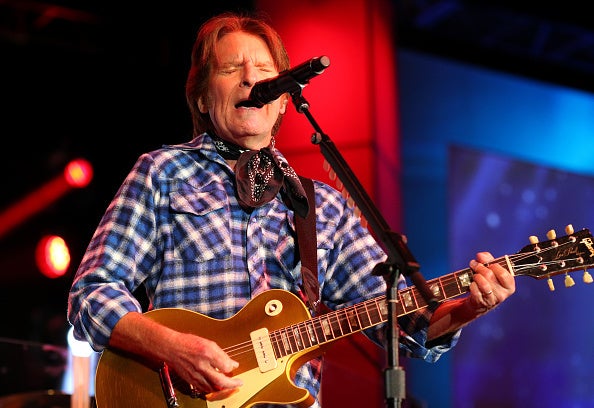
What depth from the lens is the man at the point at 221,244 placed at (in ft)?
9.14

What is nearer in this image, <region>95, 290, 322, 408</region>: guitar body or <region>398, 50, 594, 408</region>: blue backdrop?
<region>95, 290, 322, 408</region>: guitar body

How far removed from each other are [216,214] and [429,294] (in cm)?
95

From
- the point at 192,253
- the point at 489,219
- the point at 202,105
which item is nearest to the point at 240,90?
the point at 202,105

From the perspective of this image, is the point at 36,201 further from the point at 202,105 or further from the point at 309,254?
the point at 309,254

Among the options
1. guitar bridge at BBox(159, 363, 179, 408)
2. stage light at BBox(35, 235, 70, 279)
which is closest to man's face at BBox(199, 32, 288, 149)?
guitar bridge at BBox(159, 363, 179, 408)

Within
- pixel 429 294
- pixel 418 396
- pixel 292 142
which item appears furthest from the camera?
pixel 418 396

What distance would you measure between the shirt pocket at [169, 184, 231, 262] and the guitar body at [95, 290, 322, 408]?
0.80ft

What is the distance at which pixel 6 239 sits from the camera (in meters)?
12.1

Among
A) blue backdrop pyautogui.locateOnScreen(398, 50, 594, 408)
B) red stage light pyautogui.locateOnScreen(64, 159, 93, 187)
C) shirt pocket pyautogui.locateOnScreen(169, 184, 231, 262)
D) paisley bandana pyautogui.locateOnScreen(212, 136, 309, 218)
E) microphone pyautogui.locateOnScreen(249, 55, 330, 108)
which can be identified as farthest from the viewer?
red stage light pyautogui.locateOnScreen(64, 159, 93, 187)

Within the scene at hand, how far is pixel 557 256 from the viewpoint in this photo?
2863 mm

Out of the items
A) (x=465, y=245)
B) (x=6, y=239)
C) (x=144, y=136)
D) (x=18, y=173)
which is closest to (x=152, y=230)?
(x=465, y=245)

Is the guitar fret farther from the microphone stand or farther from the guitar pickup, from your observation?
the microphone stand

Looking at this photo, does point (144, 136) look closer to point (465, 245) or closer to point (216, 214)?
point (465, 245)

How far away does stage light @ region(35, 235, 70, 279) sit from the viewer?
11234 millimetres
